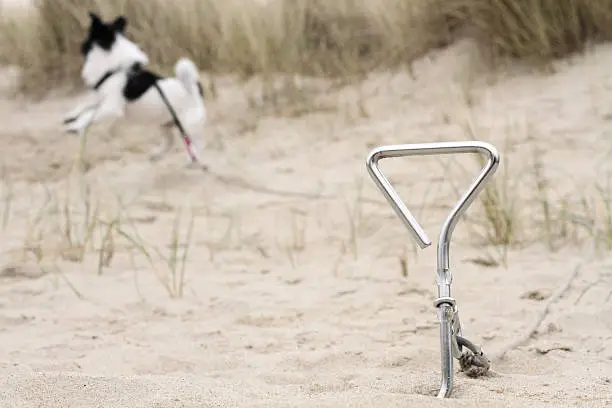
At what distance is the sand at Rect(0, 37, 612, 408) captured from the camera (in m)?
1.46

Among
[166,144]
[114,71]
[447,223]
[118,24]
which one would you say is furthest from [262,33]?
[447,223]

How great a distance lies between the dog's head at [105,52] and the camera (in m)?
3.38

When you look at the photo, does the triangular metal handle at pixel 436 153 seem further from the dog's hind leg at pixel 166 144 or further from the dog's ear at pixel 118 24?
the dog's hind leg at pixel 166 144

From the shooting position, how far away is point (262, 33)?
15.5ft

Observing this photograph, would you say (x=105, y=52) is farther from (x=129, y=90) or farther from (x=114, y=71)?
(x=129, y=90)

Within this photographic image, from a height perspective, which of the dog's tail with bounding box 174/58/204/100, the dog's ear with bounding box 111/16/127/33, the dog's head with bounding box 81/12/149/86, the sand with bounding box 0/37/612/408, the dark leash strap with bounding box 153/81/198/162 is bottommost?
the sand with bounding box 0/37/612/408

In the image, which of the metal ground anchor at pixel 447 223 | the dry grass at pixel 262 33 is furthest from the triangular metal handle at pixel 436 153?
the dry grass at pixel 262 33

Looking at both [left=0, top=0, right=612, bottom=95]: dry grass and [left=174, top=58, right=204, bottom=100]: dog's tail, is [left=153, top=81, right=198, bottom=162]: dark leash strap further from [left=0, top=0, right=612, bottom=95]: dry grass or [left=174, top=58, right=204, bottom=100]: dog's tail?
[left=0, top=0, right=612, bottom=95]: dry grass

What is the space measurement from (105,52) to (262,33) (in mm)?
1487

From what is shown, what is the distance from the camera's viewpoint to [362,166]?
11.9ft

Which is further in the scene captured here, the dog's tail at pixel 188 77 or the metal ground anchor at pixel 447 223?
the dog's tail at pixel 188 77

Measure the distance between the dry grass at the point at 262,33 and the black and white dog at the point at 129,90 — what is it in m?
1.25

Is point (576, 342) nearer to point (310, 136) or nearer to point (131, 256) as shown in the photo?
point (131, 256)

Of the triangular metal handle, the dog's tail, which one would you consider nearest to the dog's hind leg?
the dog's tail
